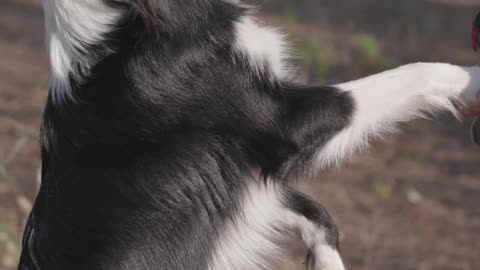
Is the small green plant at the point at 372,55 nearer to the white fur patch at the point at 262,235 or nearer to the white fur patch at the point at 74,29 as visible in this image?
the white fur patch at the point at 262,235

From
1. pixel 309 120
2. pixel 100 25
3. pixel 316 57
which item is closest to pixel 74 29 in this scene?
pixel 100 25

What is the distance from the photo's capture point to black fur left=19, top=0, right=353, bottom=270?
2.78 m

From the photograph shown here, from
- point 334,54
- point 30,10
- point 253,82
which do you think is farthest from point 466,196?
point 30,10

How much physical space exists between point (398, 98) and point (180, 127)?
744mm

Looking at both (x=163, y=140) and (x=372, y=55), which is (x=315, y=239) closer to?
(x=163, y=140)

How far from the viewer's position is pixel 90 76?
288cm

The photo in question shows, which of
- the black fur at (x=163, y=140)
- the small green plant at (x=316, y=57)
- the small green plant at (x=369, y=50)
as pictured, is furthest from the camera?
the small green plant at (x=369, y=50)

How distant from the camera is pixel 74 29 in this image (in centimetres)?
288

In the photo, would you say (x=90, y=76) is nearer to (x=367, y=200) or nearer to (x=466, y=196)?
(x=367, y=200)

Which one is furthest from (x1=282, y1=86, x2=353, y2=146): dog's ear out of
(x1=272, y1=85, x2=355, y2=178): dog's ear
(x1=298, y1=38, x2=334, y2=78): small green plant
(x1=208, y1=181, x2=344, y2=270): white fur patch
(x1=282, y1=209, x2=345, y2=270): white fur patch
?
(x1=298, y1=38, x2=334, y2=78): small green plant

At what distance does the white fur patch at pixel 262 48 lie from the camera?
2.97 meters

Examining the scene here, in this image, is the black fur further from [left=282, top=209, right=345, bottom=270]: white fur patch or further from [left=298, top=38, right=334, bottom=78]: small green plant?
[left=298, top=38, right=334, bottom=78]: small green plant

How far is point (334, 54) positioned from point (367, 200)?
236cm

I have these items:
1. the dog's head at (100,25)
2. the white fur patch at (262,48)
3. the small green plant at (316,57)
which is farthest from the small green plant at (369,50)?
the dog's head at (100,25)
